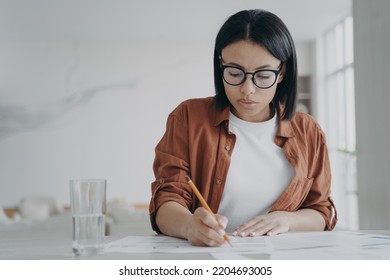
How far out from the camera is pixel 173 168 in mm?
1370

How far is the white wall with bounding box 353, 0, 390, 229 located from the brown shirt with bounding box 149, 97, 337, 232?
610 mm

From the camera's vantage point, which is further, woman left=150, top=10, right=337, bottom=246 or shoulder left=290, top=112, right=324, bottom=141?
shoulder left=290, top=112, right=324, bottom=141

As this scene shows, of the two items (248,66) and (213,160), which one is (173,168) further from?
(248,66)

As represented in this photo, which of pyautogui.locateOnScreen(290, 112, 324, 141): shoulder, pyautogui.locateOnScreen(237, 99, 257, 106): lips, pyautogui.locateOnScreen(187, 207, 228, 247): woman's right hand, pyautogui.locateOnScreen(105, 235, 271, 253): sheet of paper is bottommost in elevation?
pyautogui.locateOnScreen(105, 235, 271, 253): sheet of paper

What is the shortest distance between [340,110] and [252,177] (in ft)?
22.2

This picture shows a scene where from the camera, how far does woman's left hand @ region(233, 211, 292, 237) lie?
1198 mm

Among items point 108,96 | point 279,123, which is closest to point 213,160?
point 279,123

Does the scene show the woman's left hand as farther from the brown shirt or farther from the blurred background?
the blurred background

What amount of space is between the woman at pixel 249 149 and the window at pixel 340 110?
543 cm

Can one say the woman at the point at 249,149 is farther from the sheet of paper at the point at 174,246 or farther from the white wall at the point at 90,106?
the white wall at the point at 90,106

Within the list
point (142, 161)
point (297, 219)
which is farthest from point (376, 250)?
point (142, 161)

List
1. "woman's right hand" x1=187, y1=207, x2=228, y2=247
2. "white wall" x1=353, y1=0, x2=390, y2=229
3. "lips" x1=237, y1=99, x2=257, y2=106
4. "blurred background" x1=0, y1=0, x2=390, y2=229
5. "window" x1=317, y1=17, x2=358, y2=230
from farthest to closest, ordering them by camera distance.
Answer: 1. "blurred background" x1=0, y1=0, x2=390, y2=229
2. "window" x1=317, y1=17, x2=358, y2=230
3. "white wall" x1=353, y1=0, x2=390, y2=229
4. "lips" x1=237, y1=99, x2=257, y2=106
5. "woman's right hand" x1=187, y1=207, x2=228, y2=247

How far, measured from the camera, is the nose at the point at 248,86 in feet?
4.16

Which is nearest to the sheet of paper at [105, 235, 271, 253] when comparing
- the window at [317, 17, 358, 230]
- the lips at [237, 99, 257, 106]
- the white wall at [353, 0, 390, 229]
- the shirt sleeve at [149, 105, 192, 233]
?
the shirt sleeve at [149, 105, 192, 233]
